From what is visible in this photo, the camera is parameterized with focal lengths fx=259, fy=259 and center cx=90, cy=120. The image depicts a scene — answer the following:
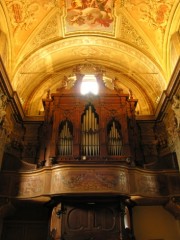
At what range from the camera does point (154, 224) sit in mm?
10352

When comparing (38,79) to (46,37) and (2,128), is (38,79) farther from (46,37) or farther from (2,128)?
(2,128)

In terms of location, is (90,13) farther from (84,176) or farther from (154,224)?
(154,224)

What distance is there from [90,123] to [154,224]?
15.7ft

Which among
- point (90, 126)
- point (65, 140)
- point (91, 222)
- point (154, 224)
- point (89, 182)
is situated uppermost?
point (90, 126)

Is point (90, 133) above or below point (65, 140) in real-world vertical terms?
above

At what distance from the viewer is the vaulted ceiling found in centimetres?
1091

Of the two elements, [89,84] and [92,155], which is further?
[89,84]

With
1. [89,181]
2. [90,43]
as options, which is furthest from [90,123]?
[90,43]

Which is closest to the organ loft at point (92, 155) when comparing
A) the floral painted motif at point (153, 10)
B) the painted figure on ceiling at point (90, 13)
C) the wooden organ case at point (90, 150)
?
the wooden organ case at point (90, 150)

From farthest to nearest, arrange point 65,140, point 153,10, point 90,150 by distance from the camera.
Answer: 1. point 153,10
2. point 65,140
3. point 90,150

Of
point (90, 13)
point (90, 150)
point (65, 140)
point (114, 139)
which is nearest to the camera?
point (90, 150)

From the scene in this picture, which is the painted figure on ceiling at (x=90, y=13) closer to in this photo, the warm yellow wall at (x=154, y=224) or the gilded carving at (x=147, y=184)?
the gilded carving at (x=147, y=184)

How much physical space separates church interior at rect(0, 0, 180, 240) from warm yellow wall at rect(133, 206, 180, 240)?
0.12 ft

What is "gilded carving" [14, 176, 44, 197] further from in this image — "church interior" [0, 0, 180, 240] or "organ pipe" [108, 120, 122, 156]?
"organ pipe" [108, 120, 122, 156]
